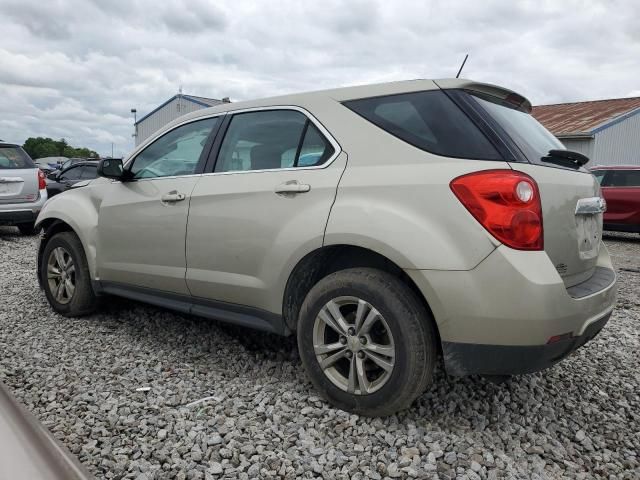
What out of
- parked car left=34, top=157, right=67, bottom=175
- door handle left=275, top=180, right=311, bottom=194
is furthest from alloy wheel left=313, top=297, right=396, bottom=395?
parked car left=34, top=157, right=67, bottom=175

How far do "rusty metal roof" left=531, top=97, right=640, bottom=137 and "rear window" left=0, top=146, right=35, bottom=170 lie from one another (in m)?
19.7

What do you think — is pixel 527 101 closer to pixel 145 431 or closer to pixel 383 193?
pixel 383 193

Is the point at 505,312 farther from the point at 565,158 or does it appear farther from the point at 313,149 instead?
the point at 313,149

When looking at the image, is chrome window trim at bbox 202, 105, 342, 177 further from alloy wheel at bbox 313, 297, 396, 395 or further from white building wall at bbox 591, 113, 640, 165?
white building wall at bbox 591, 113, 640, 165

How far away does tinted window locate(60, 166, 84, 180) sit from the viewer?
12.1m

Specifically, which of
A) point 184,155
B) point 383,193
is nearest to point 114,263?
point 184,155

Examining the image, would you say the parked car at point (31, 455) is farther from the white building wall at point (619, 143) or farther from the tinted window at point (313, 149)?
the white building wall at point (619, 143)

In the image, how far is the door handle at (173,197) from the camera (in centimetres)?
333

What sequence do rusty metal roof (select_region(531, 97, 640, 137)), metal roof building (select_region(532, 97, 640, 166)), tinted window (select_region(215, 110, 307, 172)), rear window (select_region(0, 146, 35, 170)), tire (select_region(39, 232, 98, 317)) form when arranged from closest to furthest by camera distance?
tinted window (select_region(215, 110, 307, 172)) → tire (select_region(39, 232, 98, 317)) → rear window (select_region(0, 146, 35, 170)) → metal roof building (select_region(532, 97, 640, 166)) → rusty metal roof (select_region(531, 97, 640, 137))

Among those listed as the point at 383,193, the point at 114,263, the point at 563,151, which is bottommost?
the point at 114,263

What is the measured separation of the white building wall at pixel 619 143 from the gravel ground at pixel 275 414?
20939 millimetres

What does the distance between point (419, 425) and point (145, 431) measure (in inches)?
52.6

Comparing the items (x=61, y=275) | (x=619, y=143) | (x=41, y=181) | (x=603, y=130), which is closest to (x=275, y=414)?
(x=61, y=275)

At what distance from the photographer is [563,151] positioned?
2693mm
